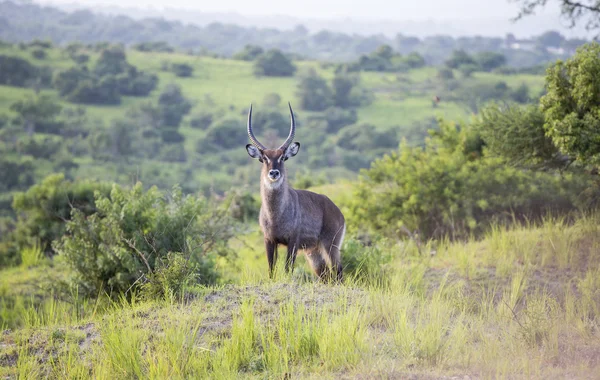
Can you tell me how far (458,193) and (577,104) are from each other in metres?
3.64

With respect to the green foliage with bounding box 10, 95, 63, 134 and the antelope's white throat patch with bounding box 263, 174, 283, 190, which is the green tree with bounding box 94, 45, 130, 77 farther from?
the antelope's white throat patch with bounding box 263, 174, 283, 190

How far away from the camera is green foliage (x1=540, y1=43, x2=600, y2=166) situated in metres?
8.14

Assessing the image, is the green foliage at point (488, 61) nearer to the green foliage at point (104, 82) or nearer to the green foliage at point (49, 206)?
the green foliage at point (104, 82)

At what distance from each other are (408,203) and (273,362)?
7.54 meters

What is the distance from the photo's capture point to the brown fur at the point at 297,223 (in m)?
7.11

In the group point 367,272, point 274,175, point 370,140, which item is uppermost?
point 274,175

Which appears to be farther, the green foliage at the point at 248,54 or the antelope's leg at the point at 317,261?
the green foliage at the point at 248,54

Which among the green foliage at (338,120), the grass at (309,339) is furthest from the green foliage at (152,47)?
the grass at (309,339)

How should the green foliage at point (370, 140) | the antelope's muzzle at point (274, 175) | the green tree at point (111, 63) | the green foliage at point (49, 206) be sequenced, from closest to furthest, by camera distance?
1. the antelope's muzzle at point (274, 175)
2. the green foliage at point (49, 206)
3. the green foliage at point (370, 140)
4. the green tree at point (111, 63)

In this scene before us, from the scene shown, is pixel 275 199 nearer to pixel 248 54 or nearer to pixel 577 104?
pixel 577 104

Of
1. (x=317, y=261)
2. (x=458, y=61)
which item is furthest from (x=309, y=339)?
(x=458, y=61)

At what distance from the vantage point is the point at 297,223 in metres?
7.21

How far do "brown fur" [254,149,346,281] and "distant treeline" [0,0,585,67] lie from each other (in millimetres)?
100064

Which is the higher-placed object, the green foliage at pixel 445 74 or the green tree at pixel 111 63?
the green foliage at pixel 445 74
